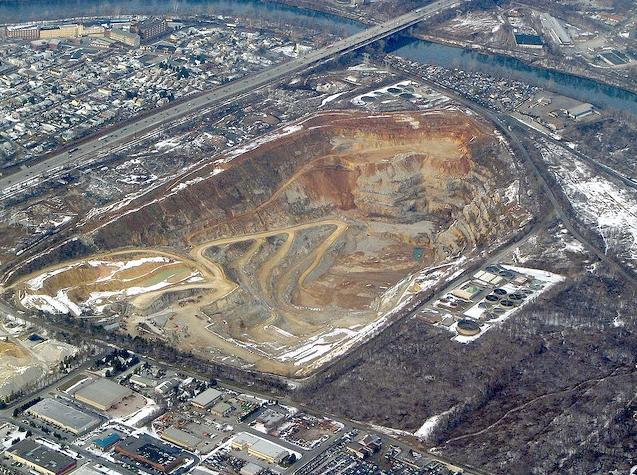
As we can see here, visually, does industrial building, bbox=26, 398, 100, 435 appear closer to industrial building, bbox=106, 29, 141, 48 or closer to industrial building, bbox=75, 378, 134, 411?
industrial building, bbox=75, 378, 134, 411

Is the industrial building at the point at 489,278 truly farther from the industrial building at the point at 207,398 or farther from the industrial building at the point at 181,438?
the industrial building at the point at 181,438

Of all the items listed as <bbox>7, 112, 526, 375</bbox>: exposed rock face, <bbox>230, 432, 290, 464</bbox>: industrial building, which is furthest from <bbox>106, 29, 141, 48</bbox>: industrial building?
<bbox>230, 432, 290, 464</bbox>: industrial building

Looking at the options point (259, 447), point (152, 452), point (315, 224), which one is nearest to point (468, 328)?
point (259, 447)

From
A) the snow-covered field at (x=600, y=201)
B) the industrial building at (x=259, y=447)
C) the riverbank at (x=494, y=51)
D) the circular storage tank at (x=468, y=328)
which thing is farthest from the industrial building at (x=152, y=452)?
the riverbank at (x=494, y=51)

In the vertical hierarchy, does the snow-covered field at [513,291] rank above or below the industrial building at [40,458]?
above

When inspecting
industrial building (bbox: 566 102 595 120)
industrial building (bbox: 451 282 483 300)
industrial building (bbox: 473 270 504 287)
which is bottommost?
industrial building (bbox: 451 282 483 300)
